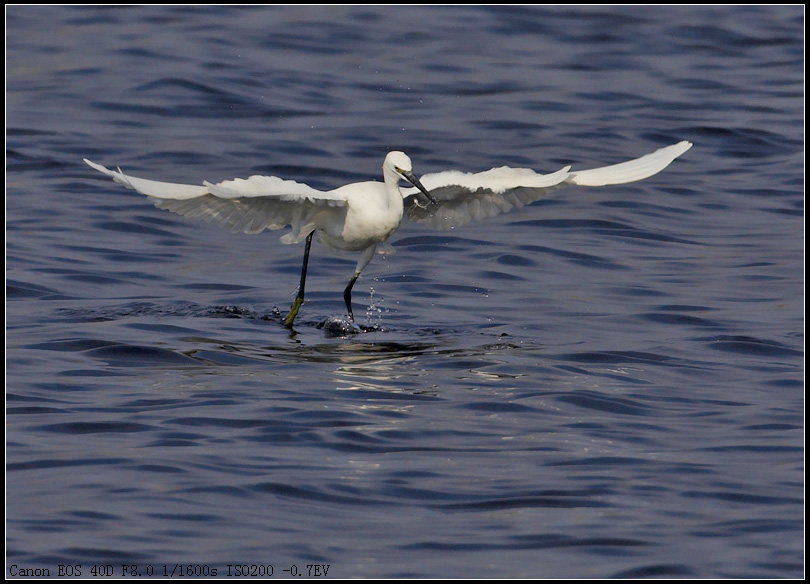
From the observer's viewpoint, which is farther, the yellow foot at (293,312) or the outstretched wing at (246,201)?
the yellow foot at (293,312)

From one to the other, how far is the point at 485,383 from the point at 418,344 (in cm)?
128

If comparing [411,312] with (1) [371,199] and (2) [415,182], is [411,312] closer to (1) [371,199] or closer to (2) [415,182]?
(1) [371,199]

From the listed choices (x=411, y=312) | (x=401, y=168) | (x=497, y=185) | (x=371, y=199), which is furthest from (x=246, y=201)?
(x=411, y=312)

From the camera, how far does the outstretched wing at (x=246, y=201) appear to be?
30.7 feet

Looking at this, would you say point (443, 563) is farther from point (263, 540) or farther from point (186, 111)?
point (186, 111)

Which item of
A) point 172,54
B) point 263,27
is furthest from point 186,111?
point 263,27

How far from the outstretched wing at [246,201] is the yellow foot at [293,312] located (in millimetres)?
568

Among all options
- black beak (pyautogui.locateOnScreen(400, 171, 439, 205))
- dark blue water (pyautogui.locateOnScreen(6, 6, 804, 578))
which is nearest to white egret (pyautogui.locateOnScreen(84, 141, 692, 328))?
black beak (pyautogui.locateOnScreen(400, 171, 439, 205))

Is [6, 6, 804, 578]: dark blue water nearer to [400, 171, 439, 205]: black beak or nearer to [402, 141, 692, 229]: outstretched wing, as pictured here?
[402, 141, 692, 229]: outstretched wing

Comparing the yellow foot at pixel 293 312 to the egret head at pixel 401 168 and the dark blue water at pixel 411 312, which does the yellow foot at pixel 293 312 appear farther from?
the egret head at pixel 401 168

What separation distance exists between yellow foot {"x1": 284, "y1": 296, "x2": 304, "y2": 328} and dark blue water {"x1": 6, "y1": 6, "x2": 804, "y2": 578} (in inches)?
4.3

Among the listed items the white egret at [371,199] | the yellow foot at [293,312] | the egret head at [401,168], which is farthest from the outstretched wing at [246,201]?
the yellow foot at [293,312]

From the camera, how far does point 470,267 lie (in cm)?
1300

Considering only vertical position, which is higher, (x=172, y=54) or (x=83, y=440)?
(x=172, y=54)
